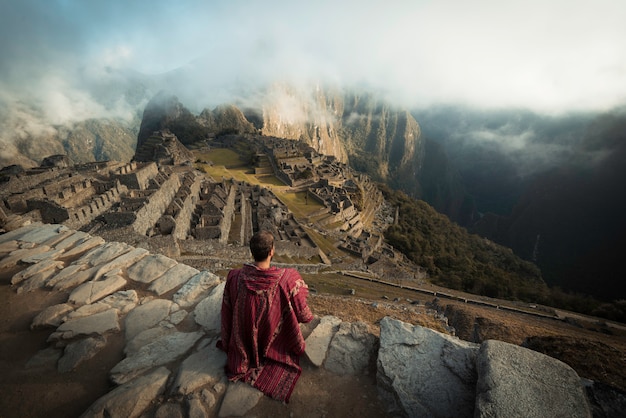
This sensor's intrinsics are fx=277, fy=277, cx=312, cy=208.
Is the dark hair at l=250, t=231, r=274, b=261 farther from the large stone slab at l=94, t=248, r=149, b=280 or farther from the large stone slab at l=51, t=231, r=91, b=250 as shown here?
the large stone slab at l=51, t=231, r=91, b=250

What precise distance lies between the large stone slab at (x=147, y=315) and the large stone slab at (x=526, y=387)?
4.01 m

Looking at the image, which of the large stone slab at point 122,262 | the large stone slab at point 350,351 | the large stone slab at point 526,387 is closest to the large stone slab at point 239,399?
the large stone slab at point 350,351

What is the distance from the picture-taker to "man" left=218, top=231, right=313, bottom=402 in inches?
121

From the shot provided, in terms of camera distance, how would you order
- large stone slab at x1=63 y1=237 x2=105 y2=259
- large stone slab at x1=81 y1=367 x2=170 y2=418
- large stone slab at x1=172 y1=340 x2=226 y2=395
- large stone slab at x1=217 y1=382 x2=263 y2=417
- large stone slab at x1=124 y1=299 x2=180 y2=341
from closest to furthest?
large stone slab at x1=81 y1=367 x2=170 y2=418, large stone slab at x1=217 y1=382 x2=263 y2=417, large stone slab at x1=172 y1=340 x2=226 y2=395, large stone slab at x1=124 y1=299 x2=180 y2=341, large stone slab at x1=63 y1=237 x2=105 y2=259

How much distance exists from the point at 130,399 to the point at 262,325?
139cm

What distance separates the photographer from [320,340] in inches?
144

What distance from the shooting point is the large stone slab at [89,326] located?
3.49 metres

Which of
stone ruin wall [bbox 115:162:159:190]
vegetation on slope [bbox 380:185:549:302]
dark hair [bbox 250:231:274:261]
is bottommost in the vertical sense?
vegetation on slope [bbox 380:185:549:302]

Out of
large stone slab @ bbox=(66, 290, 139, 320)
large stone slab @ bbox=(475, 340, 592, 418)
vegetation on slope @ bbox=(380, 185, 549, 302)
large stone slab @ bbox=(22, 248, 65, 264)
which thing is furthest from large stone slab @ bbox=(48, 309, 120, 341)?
vegetation on slope @ bbox=(380, 185, 549, 302)

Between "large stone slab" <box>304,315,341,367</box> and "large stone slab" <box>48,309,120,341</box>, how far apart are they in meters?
2.62

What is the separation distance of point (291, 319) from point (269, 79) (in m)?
129

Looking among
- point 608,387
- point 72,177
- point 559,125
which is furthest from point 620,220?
point 72,177

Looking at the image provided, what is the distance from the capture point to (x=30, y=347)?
3406 millimetres

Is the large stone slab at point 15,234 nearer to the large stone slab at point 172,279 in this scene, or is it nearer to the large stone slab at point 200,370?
the large stone slab at point 172,279
